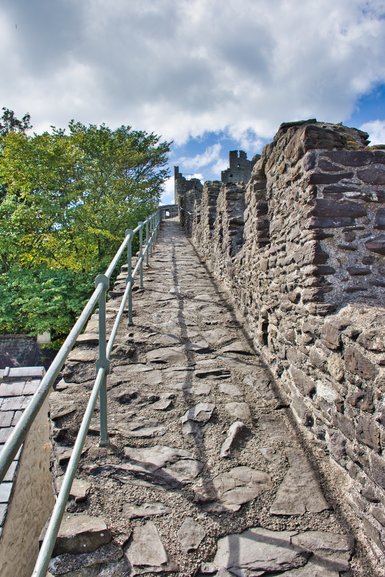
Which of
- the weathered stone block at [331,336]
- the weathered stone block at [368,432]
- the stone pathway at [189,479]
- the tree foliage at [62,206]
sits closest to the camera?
the stone pathway at [189,479]

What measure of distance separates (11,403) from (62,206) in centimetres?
900

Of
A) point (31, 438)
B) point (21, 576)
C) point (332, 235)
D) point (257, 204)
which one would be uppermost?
point (257, 204)

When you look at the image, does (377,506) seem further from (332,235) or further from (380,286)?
(332,235)

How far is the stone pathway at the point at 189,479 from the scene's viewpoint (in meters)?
1.61

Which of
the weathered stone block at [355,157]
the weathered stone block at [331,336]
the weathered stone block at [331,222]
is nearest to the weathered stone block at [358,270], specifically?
→ the weathered stone block at [331,222]

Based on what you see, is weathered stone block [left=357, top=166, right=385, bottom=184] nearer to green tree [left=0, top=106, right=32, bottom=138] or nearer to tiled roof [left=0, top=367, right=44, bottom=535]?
tiled roof [left=0, top=367, right=44, bottom=535]

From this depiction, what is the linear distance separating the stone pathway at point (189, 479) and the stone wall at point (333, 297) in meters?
0.25

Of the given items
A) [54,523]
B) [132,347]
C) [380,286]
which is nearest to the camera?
[54,523]

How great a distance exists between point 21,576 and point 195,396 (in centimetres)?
347

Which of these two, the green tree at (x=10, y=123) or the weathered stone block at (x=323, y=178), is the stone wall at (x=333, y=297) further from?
the green tree at (x=10, y=123)

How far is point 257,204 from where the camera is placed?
4.07 metres

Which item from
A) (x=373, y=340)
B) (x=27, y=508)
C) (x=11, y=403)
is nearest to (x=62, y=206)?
(x=11, y=403)

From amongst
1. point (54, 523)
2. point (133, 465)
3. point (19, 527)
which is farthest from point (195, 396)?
point (19, 527)

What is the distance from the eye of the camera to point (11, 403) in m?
5.35
